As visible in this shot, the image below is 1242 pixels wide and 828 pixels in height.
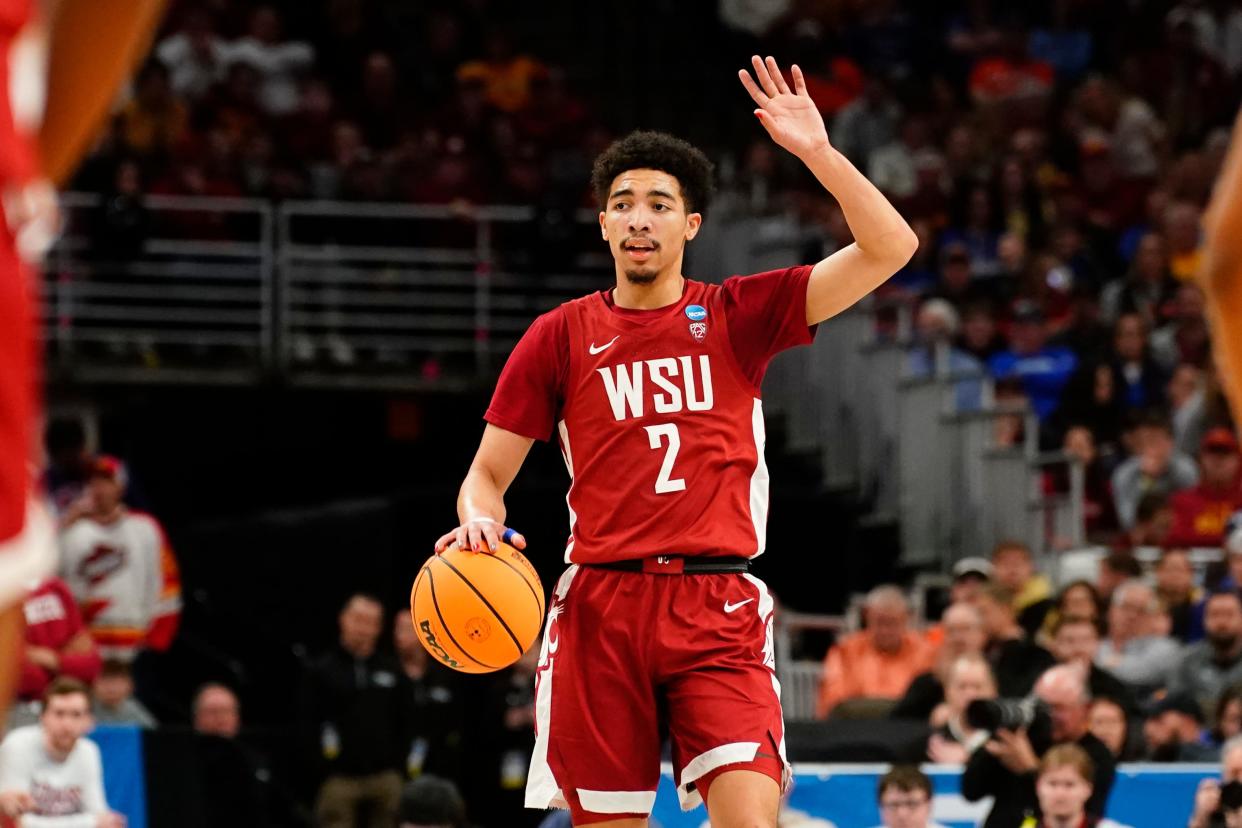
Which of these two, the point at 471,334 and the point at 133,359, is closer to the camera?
the point at 133,359

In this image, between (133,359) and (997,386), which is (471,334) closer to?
(133,359)

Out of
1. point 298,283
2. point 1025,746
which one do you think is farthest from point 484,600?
point 298,283

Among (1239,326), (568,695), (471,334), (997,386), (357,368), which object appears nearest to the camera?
(1239,326)

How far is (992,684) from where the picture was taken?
10867mm

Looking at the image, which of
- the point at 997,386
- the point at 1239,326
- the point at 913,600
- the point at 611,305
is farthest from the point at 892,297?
the point at 1239,326

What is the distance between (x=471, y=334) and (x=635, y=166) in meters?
12.9

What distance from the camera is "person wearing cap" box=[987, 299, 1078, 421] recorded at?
16250mm

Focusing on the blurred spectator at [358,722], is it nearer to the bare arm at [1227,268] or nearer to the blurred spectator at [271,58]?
the blurred spectator at [271,58]

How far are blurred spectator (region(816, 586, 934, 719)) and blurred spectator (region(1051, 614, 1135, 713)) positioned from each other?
1.11m

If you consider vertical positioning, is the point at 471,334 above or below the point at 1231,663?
above

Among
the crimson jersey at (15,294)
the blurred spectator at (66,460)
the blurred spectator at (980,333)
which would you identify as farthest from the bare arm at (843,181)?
the blurred spectator at (980,333)

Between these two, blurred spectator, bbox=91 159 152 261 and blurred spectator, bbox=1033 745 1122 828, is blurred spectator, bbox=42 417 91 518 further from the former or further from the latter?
blurred spectator, bbox=1033 745 1122 828

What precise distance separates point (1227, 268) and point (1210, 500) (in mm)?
12434

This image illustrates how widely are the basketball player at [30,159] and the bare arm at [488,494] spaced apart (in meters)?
3.67
